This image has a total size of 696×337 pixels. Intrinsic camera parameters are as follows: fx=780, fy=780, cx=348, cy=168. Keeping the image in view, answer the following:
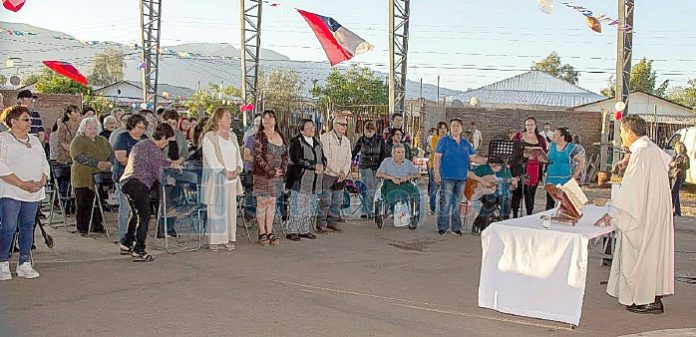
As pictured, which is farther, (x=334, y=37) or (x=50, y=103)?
(x=50, y=103)

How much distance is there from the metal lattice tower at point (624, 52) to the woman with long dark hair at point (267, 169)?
32.2 feet

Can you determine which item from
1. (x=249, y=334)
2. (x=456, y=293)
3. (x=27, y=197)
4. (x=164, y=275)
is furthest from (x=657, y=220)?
(x=27, y=197)

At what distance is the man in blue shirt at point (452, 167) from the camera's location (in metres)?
10.9

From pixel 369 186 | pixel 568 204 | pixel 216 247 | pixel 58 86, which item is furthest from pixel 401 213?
pixel 58 86

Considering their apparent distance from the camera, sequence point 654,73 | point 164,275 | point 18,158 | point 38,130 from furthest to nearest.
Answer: point 654,73
point 38,130
point 164,275
point 18,158

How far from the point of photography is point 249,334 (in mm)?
5738

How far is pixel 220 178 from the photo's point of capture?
9375 millimetres

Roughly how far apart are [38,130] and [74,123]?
0.53 metres

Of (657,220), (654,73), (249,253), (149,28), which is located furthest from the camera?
(654,73)

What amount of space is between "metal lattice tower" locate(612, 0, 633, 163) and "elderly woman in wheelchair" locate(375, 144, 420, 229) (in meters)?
7.17

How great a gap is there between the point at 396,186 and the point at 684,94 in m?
66.2

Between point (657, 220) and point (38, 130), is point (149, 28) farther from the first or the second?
point (657, 220)

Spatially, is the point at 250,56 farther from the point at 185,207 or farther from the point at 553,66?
the point at 553,66

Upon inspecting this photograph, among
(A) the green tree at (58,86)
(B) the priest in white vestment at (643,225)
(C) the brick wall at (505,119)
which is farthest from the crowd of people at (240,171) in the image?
(A) the green tree at (58,86)
